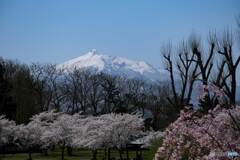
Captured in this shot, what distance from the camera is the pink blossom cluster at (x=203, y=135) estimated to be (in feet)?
21.0

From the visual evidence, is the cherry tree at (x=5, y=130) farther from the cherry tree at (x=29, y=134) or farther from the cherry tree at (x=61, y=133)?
the cherry tree at (x=61, y=133)

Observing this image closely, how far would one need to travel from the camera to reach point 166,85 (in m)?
64.6

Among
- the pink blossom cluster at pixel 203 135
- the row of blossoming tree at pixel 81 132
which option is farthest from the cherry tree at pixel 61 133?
the pink blossom cluster at pixel 203 135

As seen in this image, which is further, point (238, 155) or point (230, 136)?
point (230, 136)

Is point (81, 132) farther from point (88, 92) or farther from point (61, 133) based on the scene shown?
point (88, 92)

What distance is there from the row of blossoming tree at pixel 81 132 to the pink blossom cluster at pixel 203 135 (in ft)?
53.8

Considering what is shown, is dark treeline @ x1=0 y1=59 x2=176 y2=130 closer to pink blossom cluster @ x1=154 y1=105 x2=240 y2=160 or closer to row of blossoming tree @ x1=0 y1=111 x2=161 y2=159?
row of blossoming tree @ x1=0 y1=111 x2=161 y2=159

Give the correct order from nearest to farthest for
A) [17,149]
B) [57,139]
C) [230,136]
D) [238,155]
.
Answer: [238,155] → [230,136] → [57,139] → [17,149]

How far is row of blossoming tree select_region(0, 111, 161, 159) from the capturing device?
24.6 meters

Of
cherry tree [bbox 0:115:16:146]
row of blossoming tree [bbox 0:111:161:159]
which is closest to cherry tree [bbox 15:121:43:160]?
row of blossoming tree [bbox 0:111:161:159]

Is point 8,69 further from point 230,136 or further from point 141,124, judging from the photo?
point 230,136

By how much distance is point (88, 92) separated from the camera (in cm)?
5694

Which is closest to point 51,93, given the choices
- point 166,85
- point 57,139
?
point 166,85

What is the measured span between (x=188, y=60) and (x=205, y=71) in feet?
7.19
